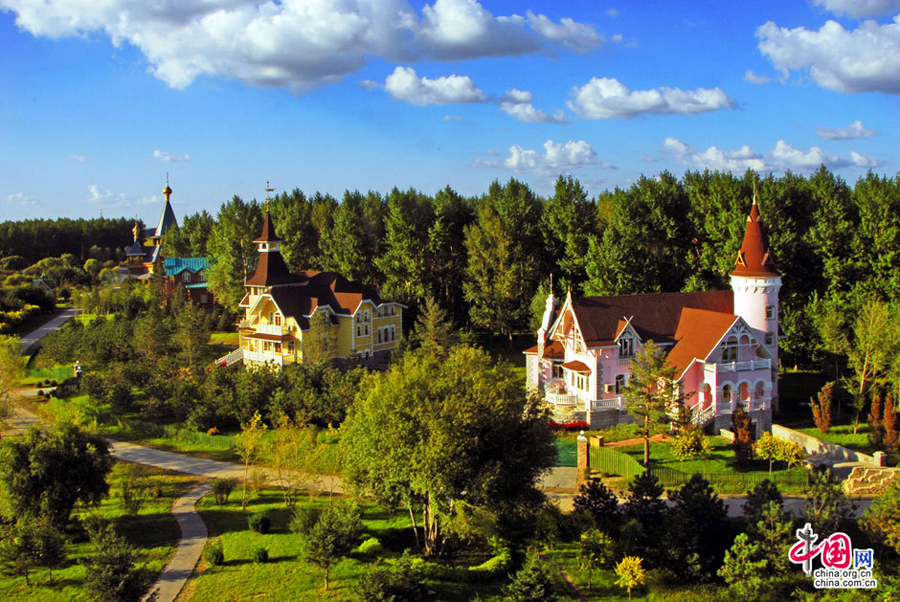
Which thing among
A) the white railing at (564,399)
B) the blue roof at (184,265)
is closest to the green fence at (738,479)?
the white railing at (564,399)

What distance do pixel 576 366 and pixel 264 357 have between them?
2341cm

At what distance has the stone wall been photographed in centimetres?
3170

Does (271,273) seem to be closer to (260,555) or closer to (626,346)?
(626,346)

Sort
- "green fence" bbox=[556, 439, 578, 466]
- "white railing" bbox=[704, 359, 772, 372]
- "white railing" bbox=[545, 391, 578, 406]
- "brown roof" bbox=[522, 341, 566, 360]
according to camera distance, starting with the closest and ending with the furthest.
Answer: "green fence" bbox=[556, 439, 578, 466] → "white railing" bbox=[704, 359, 772, 372] → "white railing" bbox=[545, 391, 578, 406] → "brown roof" bbox=[522, 341, 566, 360]

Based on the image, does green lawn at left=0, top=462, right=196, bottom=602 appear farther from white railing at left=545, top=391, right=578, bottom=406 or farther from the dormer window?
the dormer window

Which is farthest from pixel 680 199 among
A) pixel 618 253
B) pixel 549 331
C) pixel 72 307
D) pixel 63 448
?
pixel 72 307

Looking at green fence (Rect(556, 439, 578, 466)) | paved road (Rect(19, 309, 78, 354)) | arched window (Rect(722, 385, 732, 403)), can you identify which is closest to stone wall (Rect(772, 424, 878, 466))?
arched window (Rect(722, 385, 732, 403))

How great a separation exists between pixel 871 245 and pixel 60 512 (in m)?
45.4

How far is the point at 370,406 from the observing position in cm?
2416

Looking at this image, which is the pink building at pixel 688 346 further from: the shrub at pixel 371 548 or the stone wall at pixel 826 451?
the shrub at pixel 371 548

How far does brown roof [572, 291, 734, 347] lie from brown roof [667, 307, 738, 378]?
2.38ft

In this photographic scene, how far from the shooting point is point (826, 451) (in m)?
32.9

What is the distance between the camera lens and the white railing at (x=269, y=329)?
51000 millimetres

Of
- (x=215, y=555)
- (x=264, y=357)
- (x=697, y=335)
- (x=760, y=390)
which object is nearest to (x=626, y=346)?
(x=697, y=335)
